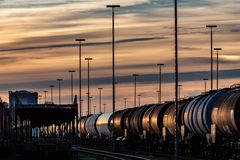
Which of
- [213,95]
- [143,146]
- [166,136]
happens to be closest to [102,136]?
[143,146]

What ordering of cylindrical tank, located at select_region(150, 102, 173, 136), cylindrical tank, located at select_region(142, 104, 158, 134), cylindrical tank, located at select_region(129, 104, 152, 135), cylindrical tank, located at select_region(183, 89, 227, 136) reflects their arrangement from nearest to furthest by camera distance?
cylindrical tank, located at select_region(183, 89, 227, 136)
cylindrical tank, located at select_region(150, 102, 173, 136)
cylindrical tank, located at select_region(142, 104, 158, 134)
cylindrical tank, located at select_region(129, 104, 152, 135)

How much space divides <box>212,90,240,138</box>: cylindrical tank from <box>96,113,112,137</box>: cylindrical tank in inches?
2062

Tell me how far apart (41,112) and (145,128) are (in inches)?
1310

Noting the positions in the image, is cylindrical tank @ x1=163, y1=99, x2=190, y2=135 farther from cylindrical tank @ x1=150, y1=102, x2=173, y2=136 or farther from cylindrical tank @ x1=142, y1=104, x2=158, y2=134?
cylindrical tank @ x1=142, y1=104, x2=158, y2=134

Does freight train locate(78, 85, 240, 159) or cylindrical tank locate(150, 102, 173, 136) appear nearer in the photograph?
freight train locate(78, 85, 240, 159)

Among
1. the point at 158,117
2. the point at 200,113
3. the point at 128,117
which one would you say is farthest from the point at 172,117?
the point at 128,117

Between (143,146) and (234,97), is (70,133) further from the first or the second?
(143,146)

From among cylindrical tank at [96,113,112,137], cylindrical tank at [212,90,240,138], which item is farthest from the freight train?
cylindrical tank at [96,113,112,137]

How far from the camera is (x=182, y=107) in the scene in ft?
188

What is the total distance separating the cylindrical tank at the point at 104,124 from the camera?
9866cm

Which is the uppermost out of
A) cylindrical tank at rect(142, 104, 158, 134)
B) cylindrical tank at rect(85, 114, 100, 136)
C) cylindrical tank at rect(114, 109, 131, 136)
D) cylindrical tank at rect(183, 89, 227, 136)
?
cylindrical tank at rect(183, 89, 227, 136)

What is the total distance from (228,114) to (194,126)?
8189 millimetres

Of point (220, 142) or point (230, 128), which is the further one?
point (220, 142)

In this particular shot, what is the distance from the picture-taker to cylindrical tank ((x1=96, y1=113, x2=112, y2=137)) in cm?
9866
